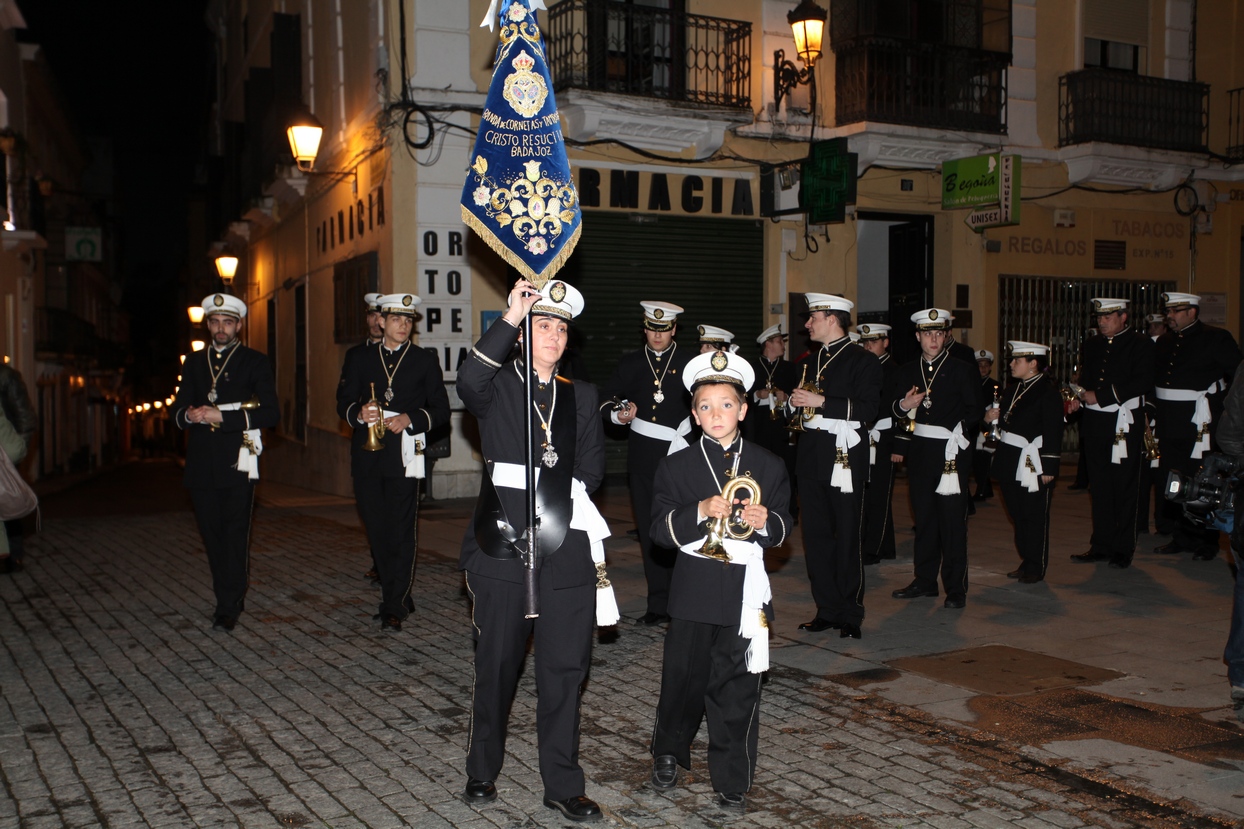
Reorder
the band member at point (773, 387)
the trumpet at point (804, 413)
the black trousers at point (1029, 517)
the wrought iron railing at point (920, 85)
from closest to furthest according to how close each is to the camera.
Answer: the trumpet at point (804, 413)
the black trousers at point (1029, 517)
the band member at point (773, 387)
the wrought iron railing at point (920, 85)

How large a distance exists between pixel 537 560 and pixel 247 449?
408 cm

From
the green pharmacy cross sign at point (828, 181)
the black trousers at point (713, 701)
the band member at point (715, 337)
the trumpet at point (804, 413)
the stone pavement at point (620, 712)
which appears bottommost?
the stone pavement at point (620, 712)

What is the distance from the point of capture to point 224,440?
311 inches

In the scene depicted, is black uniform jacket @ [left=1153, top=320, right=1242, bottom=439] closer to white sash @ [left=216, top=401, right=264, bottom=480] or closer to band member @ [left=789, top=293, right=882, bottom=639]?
band member @ [left=789, top=293, right=882, bottom=639]

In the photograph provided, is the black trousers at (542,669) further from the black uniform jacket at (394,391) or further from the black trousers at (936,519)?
the black trousers at (936,519)

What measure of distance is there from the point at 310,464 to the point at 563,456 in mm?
17994

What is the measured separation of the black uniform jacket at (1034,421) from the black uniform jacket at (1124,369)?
3.06ft

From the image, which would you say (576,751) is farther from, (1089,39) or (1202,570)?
(1089,39)

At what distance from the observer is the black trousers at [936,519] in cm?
859

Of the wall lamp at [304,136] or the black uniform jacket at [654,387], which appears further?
the wall lamp at [304,136]

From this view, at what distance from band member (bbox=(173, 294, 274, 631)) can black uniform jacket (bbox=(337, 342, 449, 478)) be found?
0.56 metres

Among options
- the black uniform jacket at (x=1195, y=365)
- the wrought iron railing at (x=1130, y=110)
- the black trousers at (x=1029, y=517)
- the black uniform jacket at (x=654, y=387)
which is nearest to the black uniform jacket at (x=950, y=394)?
the black trousers at (x=1029, y=517)

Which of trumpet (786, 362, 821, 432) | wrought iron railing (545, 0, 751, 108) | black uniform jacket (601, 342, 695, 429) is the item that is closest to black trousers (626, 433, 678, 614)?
black uniform jacket (601, 342, 695, 429)

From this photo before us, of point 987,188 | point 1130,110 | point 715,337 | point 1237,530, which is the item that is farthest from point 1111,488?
point 1130,110
